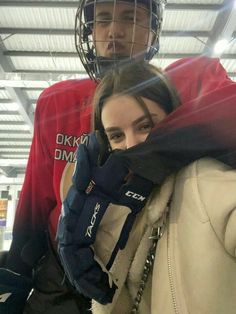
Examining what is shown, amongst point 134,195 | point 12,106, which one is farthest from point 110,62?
point 12,106

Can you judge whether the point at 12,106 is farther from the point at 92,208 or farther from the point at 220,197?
the point at 220,197

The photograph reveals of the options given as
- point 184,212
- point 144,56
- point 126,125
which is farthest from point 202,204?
point 144,56

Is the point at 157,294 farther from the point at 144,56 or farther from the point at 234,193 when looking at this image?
the point at 144,56

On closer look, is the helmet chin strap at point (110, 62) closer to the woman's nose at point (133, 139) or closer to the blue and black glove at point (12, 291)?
the woman's nose at point (133, 139)

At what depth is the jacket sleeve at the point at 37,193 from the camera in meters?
1.01

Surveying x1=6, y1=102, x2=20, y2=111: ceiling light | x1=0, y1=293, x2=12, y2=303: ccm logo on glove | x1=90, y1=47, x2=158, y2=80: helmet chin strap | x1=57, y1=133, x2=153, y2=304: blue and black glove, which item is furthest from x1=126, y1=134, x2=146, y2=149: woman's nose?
x1=6, y1=102, x2=20, y2=111: ceiling light

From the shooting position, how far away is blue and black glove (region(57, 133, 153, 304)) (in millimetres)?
517

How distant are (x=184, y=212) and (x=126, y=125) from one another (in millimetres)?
231

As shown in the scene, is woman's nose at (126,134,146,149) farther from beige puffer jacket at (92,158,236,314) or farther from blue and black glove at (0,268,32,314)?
blue and black glove at (0,268,32,314)

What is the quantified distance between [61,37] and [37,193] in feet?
8.63

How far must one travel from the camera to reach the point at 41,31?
130 inches

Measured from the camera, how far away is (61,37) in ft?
11.1

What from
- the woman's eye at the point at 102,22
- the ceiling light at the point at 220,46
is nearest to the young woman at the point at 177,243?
the woman's eye at the point at 102,22

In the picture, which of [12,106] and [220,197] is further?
[12,106]
